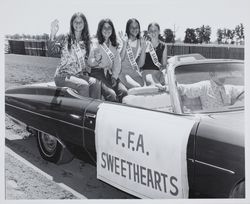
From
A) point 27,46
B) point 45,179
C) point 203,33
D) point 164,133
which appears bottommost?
point 45,179

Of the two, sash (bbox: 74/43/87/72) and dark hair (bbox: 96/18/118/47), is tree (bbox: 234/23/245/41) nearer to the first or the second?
dark hair (bbox: 96/18/118/47)

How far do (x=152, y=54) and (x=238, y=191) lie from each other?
151 centimetres

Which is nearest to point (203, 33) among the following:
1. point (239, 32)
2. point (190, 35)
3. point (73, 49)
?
point (190, 35)

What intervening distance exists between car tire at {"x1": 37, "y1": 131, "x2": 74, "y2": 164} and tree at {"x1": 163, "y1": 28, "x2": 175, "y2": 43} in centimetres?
136

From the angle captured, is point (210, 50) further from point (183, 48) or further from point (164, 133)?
point (164, 133)

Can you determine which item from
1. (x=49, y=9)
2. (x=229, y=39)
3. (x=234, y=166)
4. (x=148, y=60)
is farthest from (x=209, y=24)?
(x=234, y=166)

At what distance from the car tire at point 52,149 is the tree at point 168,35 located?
136 centimetres

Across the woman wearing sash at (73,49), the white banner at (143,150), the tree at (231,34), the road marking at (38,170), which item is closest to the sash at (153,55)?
the woman wearing sash at (73,49)

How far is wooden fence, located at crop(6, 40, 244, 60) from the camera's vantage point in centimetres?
294

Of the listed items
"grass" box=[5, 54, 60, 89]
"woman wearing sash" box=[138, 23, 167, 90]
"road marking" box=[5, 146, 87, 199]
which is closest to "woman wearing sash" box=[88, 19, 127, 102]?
"woman wearing sash" box=[138, 23, 167, 90]

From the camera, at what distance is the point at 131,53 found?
10.2ft

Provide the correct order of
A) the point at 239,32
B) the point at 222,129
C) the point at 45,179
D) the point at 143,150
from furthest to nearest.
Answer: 1. the point at 239,32
2. the point at 45,179
3. the point at 143,150
4. the point at 222,129

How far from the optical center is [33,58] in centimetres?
330

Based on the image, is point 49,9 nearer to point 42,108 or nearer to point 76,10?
point 76,10
